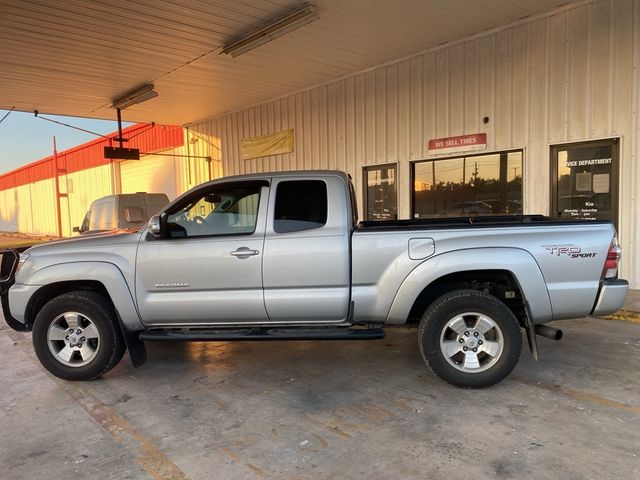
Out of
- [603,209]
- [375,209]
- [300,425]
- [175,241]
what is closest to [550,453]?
[300,425]

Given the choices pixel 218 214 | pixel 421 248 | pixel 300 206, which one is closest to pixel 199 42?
pixel 218 214

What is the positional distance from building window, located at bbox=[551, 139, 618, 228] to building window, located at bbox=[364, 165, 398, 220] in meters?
3.49

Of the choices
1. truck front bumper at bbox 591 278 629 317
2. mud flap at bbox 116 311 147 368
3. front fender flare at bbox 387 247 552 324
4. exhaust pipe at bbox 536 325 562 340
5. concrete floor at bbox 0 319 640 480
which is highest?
front fender flare at bbox 387 247 552 324

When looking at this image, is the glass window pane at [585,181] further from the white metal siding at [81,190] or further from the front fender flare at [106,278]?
the white metal siding at [81,190]

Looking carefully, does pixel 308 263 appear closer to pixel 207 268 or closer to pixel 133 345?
pixel 207 268

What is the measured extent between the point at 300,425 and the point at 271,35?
694 cm

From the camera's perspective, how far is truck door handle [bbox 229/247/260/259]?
4344 millimetres

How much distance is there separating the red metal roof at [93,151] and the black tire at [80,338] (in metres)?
11.8

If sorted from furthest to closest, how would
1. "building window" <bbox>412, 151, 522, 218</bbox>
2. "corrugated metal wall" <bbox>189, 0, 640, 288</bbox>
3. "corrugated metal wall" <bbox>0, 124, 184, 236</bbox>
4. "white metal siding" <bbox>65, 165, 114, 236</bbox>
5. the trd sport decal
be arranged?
"white metal siding" <bbox>65, 165, 114, 236</bbox> < "corrugated metal wall" <bbox>0, 124, 184, 236</bbox> < "building window" <bbox>412, 151, 522, 218</bbox> < "corrugated metal wall" <bbox>189, 0, 640, 288</bbox> < the trd sport decal

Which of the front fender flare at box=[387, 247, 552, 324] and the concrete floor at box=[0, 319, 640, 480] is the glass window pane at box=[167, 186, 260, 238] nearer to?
the concrete floor at box=[0, 319, 640, 480]

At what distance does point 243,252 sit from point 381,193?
727 centimetres

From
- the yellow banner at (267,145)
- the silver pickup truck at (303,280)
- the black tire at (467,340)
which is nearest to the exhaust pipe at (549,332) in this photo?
the silver pickup truck at (303,280)

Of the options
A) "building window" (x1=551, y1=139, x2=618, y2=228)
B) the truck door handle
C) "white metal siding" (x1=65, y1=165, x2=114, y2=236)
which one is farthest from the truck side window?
"white metal siding" (x1=65, y1=165, x2=114, y2=236)

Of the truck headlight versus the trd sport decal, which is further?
the truck headlight
